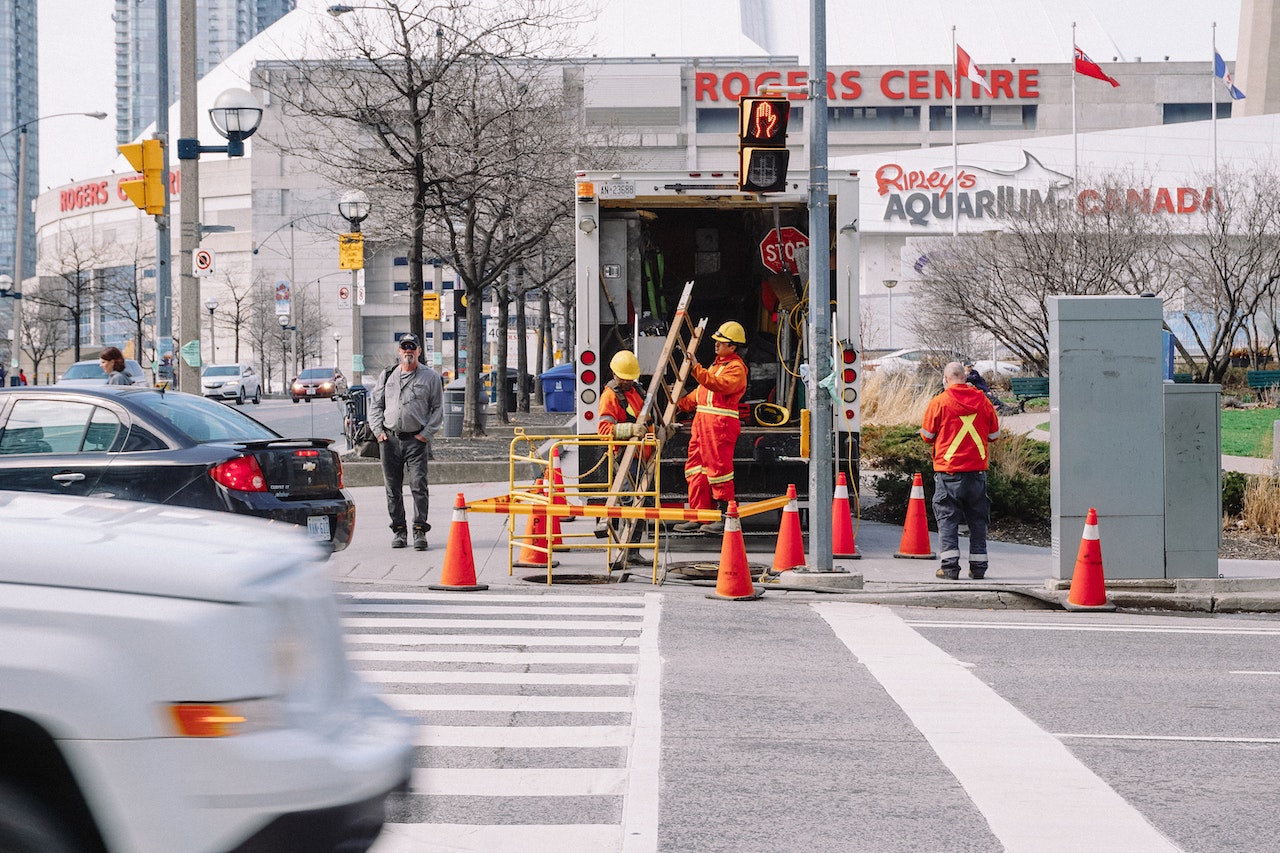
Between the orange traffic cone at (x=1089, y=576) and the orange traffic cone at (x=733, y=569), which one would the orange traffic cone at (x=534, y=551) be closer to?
the orange traffic cone at (x=733, y=569)

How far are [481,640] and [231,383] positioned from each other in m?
47.2

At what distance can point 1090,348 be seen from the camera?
12.0 metres

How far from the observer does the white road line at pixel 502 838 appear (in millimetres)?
4945

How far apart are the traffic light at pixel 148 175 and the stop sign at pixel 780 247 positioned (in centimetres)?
864

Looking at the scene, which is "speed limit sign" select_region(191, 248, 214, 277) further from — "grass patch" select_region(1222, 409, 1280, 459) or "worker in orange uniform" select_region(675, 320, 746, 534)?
"grass patch" select_region(1222, 409, 1280, 459)

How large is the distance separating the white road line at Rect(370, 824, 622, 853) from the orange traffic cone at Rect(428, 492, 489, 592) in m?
6.47

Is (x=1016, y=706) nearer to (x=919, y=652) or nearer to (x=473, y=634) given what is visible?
(x=919, y=652)

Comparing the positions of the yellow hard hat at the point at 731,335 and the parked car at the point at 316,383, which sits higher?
the parked car at the point at 316,383

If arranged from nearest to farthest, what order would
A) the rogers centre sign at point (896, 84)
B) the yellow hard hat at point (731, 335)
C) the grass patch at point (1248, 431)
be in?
1. the yellow hard hat at point (731, 335)
2. the grass patch at point (1248, 431)
3. the rogers centre sign at point (896, 84)

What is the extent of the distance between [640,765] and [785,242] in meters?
10.3

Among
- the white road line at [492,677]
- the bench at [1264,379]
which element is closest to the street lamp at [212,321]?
the bench at [1264,379]

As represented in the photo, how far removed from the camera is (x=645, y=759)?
6195mm

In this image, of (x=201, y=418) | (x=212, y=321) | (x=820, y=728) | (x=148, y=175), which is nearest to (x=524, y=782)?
(x=820, y=728)

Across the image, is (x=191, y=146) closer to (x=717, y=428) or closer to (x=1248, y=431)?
(x=717, y=428)
